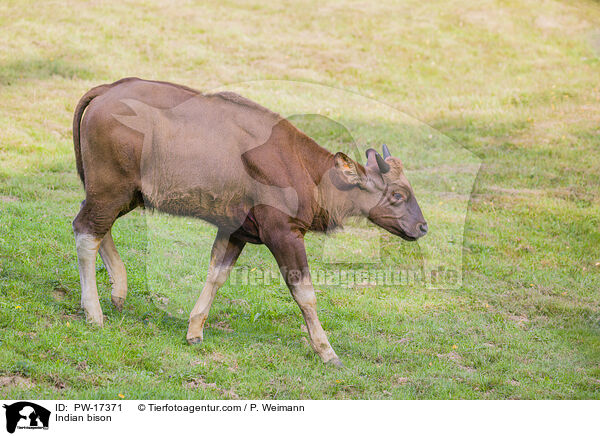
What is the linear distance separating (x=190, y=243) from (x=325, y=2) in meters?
17.0

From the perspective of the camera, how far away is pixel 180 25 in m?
22.4

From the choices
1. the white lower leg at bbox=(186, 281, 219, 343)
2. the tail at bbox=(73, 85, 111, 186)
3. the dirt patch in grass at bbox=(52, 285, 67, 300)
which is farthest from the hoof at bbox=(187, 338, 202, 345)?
the tail at bbox=(73, 85, 111, 186)

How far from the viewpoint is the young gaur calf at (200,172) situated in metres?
7.40

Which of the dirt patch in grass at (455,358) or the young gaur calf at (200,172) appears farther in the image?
the dirt patch in grass at (455,358)

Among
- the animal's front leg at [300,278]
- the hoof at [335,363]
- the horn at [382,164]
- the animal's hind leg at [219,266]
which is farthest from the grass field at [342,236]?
the horn at [382,164]

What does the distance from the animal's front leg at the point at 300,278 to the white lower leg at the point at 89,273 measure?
1955 millimetres

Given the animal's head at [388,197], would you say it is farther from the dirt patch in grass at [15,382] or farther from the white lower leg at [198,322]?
the dirt patch in grass at [15,382]

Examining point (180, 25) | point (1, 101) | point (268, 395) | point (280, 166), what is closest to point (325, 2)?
point (180, 25)

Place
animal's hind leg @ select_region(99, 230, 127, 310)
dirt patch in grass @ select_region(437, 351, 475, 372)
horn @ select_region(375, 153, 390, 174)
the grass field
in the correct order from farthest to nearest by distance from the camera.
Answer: animal's hind leg @ select_region(99, 230, 127, 310)
dirt patch in grass @ select_region(437, 351, 475, 372)
horn @ select_region(375, 153, 390, 174)
the grass field

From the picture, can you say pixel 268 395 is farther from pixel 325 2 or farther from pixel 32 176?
pixel 325 2
